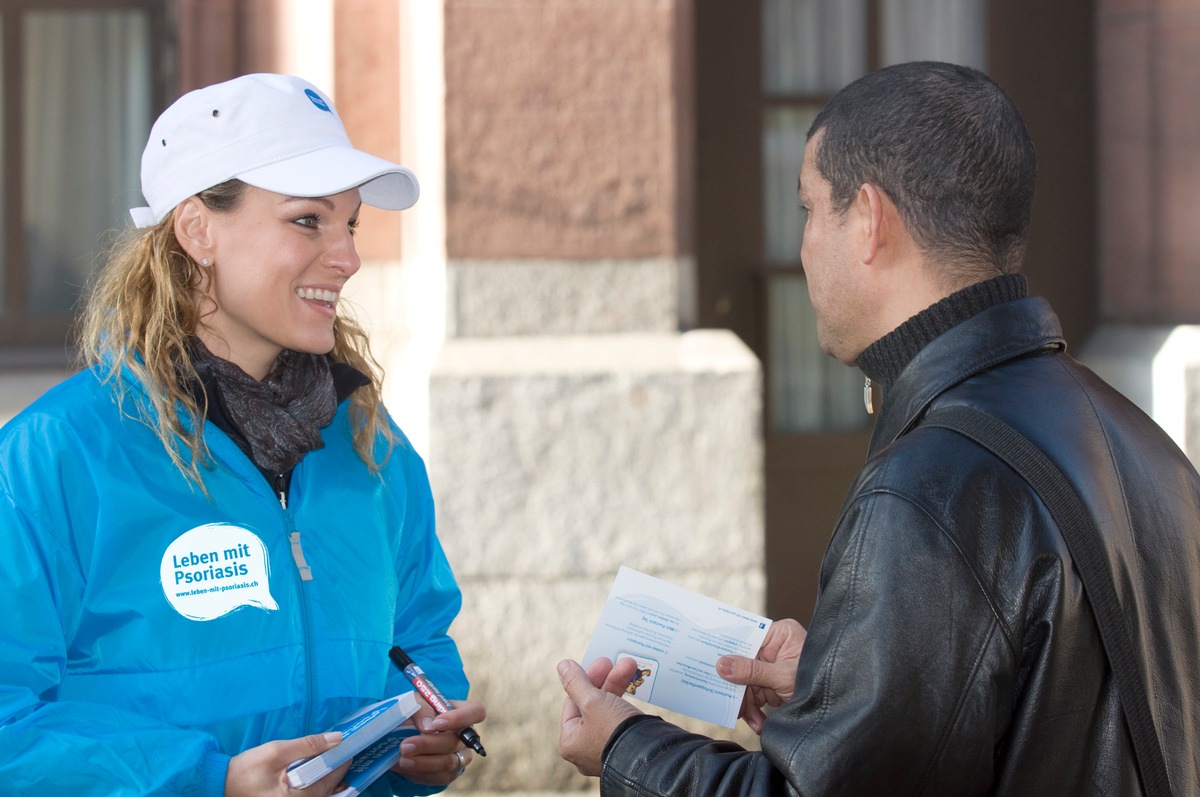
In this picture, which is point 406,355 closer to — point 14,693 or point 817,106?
point 817,106

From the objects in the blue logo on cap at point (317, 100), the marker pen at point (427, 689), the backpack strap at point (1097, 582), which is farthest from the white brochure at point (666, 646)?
the blue logo on cap at point (317, 100)

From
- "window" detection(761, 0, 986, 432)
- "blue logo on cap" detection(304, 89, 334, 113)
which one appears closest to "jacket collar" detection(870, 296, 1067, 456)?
"blue logo on cap" detection(304, 89, 334, 113)

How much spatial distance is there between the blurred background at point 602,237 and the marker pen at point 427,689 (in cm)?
187

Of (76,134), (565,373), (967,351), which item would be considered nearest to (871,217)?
(967,351)

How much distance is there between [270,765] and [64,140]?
393 cm

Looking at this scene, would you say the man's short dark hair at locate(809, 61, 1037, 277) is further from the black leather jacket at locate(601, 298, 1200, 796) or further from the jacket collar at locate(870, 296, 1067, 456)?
the black leather jacket at locate(601, 298, 1200, 796)

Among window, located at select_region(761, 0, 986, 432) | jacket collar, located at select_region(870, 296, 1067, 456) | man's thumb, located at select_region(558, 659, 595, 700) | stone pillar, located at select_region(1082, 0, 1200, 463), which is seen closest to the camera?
jacket collar, located at select_region(870, 296, 1067, 456)

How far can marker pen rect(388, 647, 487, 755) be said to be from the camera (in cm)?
222

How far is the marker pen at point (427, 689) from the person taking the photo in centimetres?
222

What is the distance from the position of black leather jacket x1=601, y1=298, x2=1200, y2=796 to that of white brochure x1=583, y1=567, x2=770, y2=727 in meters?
0.43

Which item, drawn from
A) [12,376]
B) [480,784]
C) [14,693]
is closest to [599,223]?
[480,784]

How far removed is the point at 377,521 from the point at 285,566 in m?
0.24

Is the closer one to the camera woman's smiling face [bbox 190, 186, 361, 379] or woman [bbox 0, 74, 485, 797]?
woman [bbox 0, 74, 485, 797]

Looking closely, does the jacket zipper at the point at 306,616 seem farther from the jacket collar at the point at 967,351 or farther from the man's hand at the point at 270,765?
the jacket collar at the point at 967,351
